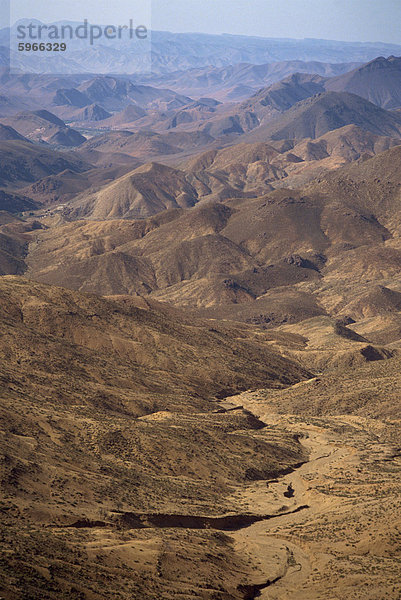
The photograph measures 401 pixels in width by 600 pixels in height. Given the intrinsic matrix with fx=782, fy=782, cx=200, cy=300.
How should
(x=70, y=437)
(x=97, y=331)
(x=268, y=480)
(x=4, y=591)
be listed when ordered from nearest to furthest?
1. (x=4, y=591)
2. (x=70, y=437)
3. (x=268, y=480)
4. (x=97, y=331)

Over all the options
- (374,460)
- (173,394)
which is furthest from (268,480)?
(173,394)

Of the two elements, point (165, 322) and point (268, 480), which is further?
point (165, 322)

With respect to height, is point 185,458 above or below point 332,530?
below

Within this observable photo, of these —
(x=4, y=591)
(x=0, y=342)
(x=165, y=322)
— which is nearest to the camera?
(x=4, y=591)

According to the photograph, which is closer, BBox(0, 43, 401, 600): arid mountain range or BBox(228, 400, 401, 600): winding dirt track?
BBox(0, 43, 401, 600): arid mountain range

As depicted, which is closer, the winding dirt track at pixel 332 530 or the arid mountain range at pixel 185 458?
the arid mountain range at pixel 185 458

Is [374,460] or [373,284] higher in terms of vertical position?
[374,460]

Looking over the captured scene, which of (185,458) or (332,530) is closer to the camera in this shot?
(332,530)

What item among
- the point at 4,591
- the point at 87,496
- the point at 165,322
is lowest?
the point at 165,322

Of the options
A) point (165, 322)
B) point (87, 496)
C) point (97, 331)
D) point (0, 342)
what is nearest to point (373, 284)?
point (165, 322)

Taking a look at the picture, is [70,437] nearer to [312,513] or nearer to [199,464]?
[199,464]
